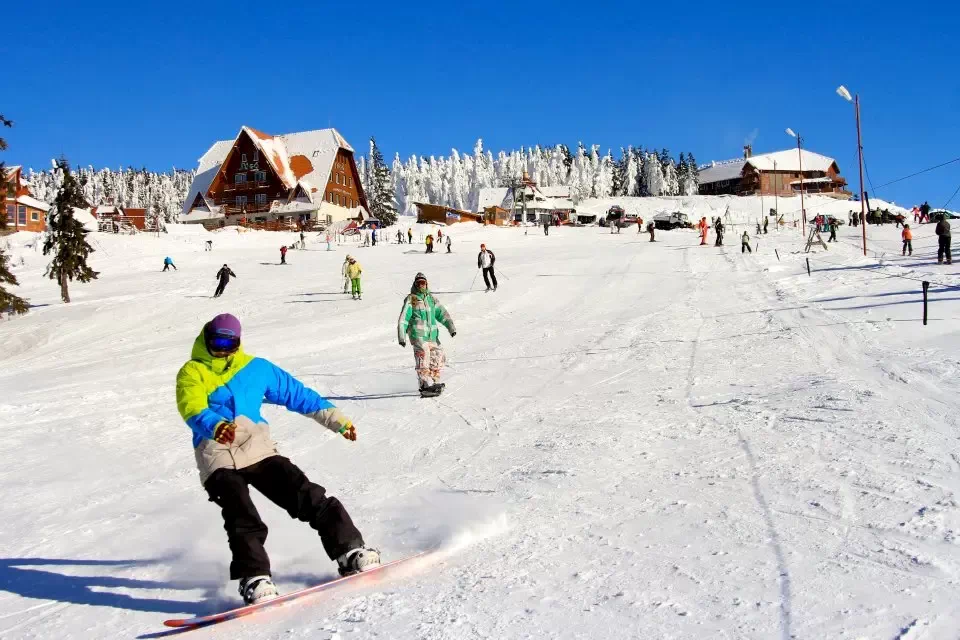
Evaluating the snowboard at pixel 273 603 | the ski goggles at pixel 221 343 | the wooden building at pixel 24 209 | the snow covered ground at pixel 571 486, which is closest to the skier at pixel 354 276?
the snow covered ground at pixel 571 486

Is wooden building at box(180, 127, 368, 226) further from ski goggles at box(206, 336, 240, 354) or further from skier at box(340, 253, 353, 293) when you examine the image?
ski goggles at box(206, 336, 240, 354)

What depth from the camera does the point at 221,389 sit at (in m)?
3.87

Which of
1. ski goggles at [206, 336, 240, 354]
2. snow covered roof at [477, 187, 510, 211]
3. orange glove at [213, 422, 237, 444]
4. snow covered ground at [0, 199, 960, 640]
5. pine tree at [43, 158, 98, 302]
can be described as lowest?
snow covered ground at [0, 199, 960, 640]

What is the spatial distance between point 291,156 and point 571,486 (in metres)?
72.6

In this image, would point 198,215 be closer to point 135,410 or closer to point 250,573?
point 135,410

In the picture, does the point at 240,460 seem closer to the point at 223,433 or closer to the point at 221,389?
the point at 223,433

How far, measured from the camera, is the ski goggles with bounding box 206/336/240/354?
381 centimetres

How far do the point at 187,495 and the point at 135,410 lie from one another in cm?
512

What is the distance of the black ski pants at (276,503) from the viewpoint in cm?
371

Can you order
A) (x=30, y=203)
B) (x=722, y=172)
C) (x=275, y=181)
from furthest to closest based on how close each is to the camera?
(x=722, y=172) → (x=275, y=181) → (x=30, y=203)

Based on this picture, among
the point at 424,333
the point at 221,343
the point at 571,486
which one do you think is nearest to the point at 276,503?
the point at 221,343

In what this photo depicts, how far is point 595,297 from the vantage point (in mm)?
21875

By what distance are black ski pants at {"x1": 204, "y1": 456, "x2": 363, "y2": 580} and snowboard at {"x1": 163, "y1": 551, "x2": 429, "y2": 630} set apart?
148 mm

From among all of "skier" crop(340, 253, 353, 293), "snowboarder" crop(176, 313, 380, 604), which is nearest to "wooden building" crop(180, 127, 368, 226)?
"skier" crop(340, 253, 353, 293)
